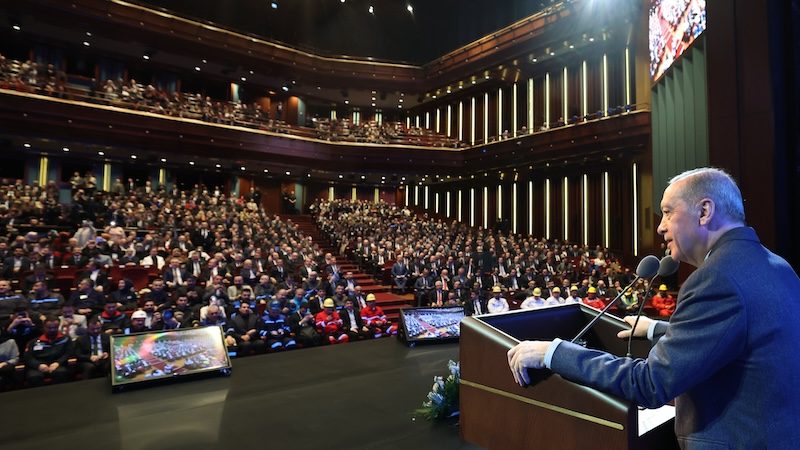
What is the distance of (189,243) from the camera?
34.8 ft

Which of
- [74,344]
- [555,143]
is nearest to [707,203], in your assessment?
[74,344]

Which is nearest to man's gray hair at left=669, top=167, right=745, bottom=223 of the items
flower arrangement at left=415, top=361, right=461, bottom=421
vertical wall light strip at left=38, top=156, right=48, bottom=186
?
flower arrangement at left=415, top=361, right=461, bottom=421

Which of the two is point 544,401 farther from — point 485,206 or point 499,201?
point 485,206

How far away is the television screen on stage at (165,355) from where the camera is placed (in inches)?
163

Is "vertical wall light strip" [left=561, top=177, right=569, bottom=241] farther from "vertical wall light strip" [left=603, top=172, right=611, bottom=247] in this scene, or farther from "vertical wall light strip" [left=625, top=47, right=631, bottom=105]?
"vertical wall light strip" [left=625, top=47, right=631, bottom=105]

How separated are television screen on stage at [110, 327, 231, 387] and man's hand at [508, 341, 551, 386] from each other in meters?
3.92

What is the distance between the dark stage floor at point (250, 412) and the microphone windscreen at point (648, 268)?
176cm

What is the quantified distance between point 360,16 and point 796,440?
26.1 m

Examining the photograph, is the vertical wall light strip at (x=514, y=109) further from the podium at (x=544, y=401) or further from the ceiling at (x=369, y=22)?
the podium at (x=544, y=401)

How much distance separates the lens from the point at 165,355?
4.37m

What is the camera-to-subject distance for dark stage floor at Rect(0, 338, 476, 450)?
9.37 feet

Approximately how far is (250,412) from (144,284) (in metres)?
6.57

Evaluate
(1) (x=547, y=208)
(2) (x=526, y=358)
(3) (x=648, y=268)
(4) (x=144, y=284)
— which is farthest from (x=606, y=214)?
(2) (x=526, y=358)

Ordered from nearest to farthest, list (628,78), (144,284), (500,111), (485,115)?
(144,284) < (628,78) < (500,111) < (485,115)
